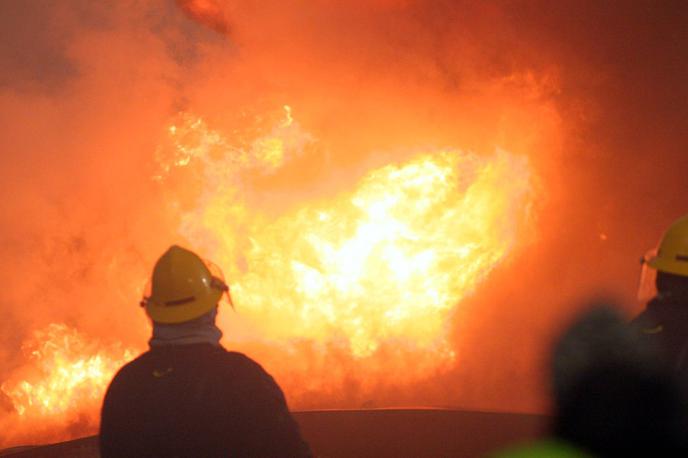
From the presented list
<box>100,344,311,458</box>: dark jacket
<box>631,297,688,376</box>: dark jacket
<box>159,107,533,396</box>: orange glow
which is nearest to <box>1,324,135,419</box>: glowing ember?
<box>159,107,533,396</box>: orange glow

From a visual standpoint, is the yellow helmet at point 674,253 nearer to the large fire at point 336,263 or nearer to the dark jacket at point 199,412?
the dark jacket at point 199,412

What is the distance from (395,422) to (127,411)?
425cm

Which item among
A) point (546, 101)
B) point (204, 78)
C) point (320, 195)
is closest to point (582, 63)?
point (546, 101)

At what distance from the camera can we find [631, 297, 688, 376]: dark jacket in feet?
9.05

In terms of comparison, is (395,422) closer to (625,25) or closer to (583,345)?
(583,345)

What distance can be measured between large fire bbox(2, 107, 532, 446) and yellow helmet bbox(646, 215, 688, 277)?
461 centimetres

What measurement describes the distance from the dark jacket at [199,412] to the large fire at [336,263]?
548cm

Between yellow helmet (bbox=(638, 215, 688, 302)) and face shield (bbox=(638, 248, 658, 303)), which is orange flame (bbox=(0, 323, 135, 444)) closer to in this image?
face shield (bbox=(638, 248, 658, 303))

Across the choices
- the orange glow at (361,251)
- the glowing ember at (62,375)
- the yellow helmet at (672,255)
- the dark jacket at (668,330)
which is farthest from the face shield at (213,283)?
the glowing ember at (62,375)

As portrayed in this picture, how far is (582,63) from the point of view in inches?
329

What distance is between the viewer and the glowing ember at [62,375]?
8.15 meters

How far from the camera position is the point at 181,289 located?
3141 millimetres

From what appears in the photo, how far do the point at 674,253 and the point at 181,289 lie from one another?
229 centimetres

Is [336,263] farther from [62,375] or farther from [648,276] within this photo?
[648,276]
